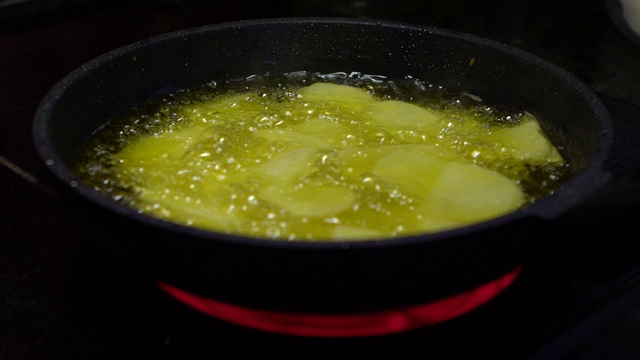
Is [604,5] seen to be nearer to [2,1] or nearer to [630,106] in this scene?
[630,106]

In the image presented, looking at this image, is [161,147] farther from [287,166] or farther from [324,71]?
[324,71]

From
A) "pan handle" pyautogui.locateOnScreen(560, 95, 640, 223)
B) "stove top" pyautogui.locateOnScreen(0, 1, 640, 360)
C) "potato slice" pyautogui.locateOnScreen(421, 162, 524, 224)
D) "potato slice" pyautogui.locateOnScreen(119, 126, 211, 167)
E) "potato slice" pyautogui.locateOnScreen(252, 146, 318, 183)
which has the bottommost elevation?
"stove top" pyautogui.locateOnScreen(0, 1, 640, 360)

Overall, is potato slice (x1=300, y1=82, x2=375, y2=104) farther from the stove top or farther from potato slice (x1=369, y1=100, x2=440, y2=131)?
the stove top

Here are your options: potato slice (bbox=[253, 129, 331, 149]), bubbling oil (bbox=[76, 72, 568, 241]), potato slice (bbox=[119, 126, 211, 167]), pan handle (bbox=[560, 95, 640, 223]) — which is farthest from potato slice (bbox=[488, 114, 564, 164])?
potato slice (bbox=[119, 126, 211, 167])

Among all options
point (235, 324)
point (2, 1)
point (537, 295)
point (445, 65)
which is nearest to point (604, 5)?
point (445, 65)

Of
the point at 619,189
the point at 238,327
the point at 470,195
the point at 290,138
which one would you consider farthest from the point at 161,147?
the point at 619,189

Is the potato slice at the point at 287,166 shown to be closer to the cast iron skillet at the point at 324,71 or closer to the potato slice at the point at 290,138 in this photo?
the potato slice at the point at 290,138
